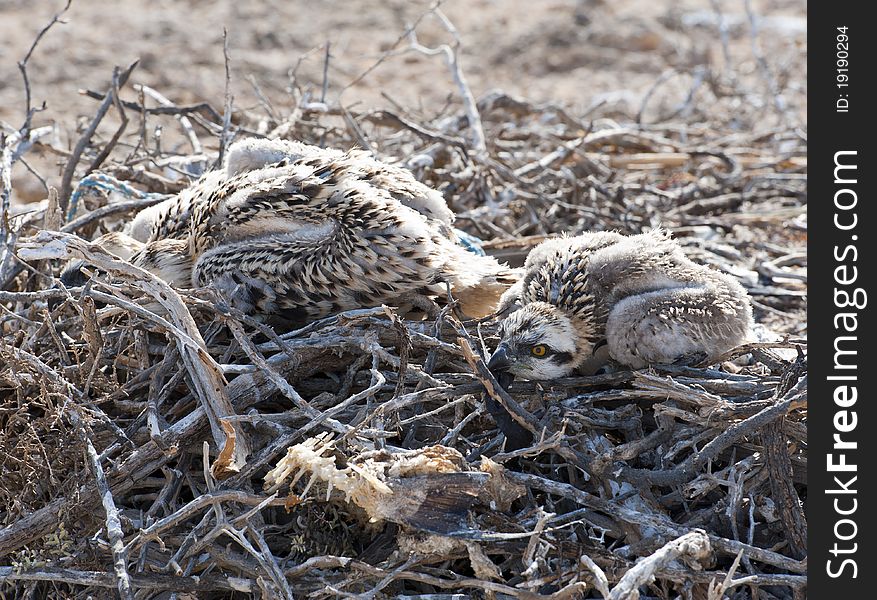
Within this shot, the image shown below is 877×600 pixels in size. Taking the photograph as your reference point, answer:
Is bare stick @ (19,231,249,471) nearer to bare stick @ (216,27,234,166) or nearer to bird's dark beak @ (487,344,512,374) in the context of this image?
bird's dark beak @ (487,344,512,374)

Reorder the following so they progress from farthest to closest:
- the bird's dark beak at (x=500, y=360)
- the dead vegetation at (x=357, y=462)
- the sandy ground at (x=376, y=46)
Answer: the sandy ground at (x=376, y=46)
the bird's dark beak at (x=500, y=360)
the dead vegetation at (x=357, y=462)

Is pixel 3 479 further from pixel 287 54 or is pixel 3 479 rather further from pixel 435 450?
pixel 287 54

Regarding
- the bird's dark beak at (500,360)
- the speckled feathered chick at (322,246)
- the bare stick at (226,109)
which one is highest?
the bare stick at (226,109)

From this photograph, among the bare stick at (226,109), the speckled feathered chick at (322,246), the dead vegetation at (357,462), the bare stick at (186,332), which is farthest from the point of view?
the bare stick at (226,109)

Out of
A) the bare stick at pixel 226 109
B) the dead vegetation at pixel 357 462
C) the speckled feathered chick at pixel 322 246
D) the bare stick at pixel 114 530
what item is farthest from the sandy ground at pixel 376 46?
the bare stick at pixel 114 530

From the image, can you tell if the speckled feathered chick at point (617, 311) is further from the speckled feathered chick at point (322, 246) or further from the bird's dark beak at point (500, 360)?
the speckled feathered chick at point (322, 246)

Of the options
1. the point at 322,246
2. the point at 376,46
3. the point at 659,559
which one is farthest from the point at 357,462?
the point at 376,46

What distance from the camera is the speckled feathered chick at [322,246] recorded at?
3.78 m

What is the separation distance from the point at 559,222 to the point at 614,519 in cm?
291

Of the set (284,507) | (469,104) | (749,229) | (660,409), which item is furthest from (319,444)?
(749,229)

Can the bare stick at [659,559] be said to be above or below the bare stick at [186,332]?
below

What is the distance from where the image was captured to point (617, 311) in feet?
11.7

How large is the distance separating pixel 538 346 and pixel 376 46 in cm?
967
